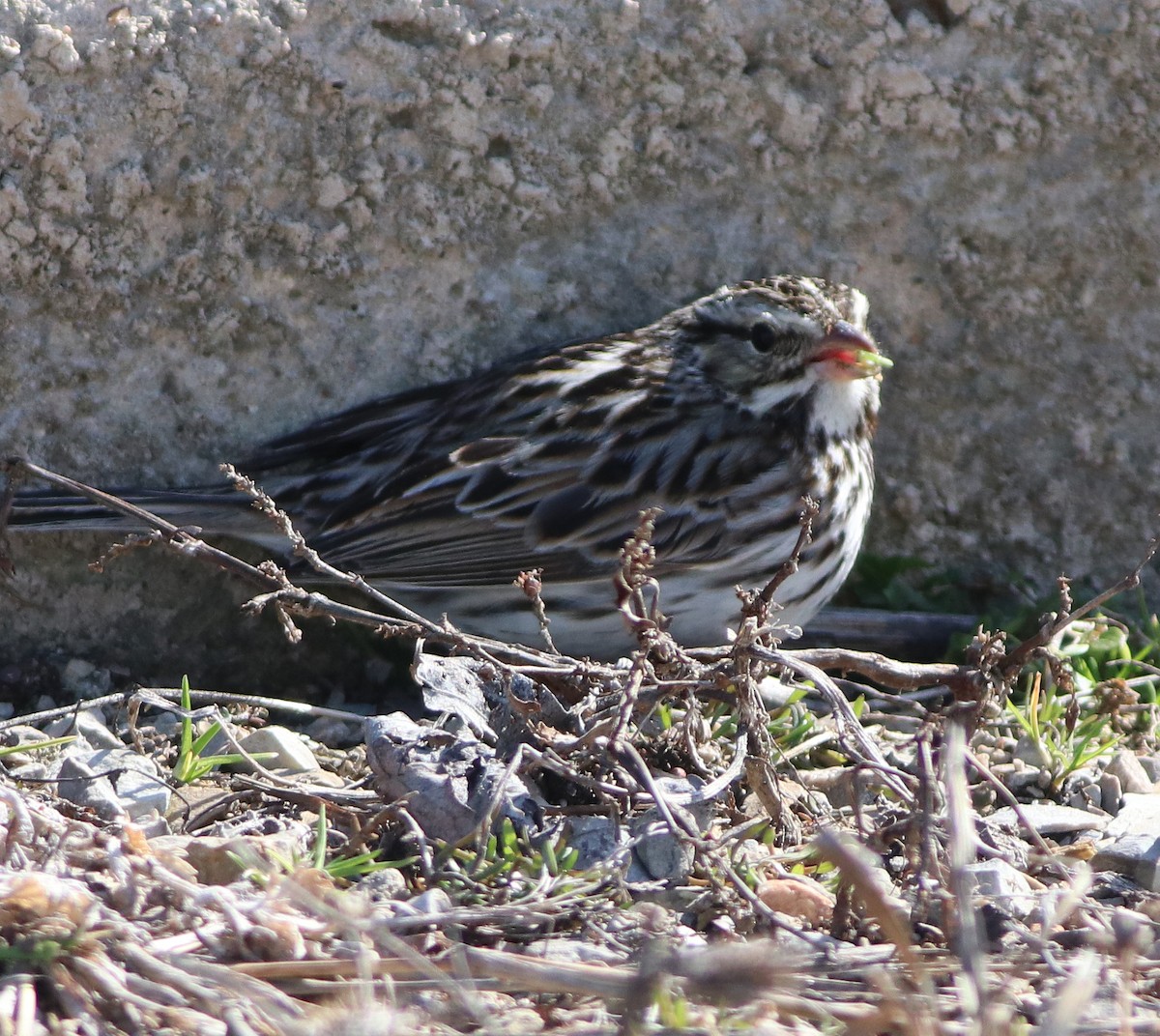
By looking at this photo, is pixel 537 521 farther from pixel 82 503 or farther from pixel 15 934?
pixel 15 934

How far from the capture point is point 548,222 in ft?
14.5

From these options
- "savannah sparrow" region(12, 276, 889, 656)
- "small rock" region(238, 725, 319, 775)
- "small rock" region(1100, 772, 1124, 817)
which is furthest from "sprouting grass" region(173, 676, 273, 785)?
"small rock" region(1100, 772, 1124, 817)

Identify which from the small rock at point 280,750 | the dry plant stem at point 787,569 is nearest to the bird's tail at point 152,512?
the small rock at point 280,750

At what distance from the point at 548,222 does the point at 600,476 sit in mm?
794

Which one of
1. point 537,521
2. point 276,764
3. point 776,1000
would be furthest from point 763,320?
point 776,1000

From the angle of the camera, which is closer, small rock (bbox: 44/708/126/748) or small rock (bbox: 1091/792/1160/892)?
small rock (bbox: 1091/792/1160/892)

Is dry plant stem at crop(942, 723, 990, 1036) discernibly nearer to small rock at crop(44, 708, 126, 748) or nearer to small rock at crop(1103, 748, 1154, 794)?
small rock at crop(1103, 748, 1154, 794)

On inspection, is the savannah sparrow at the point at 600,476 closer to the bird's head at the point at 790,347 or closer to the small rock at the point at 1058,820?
the bird's head at the point at 790,347

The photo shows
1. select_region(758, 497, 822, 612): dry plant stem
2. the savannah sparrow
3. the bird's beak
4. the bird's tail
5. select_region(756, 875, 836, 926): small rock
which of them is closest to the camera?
select_region(756, 875, 836, 926): small rock

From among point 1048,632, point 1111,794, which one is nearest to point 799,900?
point 1048,632

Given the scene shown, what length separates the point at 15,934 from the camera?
7.46ft

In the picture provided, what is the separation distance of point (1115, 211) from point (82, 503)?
3.20 m

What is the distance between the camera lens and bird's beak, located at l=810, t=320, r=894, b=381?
428 cm

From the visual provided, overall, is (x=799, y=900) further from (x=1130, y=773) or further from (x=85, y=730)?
(x=85, y=730)
